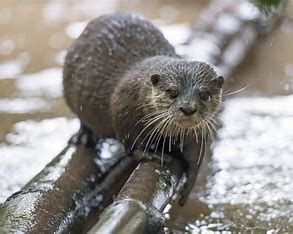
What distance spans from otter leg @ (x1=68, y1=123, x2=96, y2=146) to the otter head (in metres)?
0.62

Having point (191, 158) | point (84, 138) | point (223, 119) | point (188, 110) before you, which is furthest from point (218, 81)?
point (223, 119)

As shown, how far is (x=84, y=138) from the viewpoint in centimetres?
327

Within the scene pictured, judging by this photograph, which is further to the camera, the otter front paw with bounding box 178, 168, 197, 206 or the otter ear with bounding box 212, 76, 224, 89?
the otter front paw with bounding box 178, 168, 197, 206

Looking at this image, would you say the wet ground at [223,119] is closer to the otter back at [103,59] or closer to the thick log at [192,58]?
the thick log at [192,58]

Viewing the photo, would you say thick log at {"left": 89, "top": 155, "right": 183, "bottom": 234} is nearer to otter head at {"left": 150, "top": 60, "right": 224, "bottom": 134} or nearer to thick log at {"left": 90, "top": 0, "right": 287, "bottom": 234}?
thick log at {"left": 90, "top": 0, "right": 287, "bottom": 234}

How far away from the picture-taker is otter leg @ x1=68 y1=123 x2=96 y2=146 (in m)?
3.24

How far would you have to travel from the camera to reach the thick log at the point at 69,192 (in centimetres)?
249

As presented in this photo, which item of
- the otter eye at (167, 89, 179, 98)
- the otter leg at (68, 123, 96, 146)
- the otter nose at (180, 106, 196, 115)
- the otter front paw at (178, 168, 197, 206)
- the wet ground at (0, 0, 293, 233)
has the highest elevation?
the otter eye at (167, 89, 179, 98)

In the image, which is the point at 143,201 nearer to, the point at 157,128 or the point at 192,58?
the point at 157,128

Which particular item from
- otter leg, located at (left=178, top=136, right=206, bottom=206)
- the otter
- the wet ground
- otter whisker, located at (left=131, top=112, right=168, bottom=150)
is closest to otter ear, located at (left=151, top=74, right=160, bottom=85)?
the otter

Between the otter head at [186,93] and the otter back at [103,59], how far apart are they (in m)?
0.36

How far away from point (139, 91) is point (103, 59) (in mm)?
339

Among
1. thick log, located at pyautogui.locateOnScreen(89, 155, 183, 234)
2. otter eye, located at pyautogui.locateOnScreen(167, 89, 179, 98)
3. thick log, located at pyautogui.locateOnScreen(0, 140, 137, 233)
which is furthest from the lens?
otter eye, located at pyautogui.locateOnScreen(167, 89, 179, 98)

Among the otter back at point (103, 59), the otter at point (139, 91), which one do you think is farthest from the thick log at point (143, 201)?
the otter back at point (103, 59)
